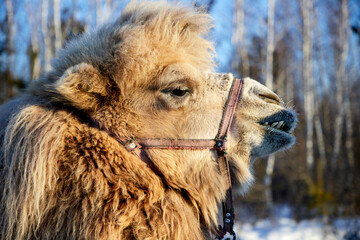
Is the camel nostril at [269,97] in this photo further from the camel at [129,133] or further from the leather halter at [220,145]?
the leather halter at [220,145]

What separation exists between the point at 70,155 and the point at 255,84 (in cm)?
148

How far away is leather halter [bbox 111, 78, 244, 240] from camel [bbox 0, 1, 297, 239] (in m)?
0.03

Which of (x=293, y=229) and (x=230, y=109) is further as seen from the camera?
(x=293, y=229)

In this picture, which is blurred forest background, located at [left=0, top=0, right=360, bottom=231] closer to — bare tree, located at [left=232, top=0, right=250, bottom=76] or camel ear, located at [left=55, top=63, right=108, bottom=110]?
bare tree, located at [left=232, top=0, right=250, bottom=76]

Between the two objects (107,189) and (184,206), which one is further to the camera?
(184,206)

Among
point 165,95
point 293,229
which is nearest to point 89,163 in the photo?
point 165,95

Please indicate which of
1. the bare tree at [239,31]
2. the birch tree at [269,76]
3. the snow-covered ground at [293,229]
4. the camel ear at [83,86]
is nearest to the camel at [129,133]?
the camel ear at [83,86]

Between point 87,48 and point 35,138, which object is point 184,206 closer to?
point 35,138

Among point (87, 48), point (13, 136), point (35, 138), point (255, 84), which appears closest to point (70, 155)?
point (35, 138)

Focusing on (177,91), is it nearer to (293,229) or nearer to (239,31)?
(293,229)

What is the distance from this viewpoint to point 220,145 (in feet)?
7.75

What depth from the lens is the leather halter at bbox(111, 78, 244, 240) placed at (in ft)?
7.32

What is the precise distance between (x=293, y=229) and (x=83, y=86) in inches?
295

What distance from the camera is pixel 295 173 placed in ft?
41.5
